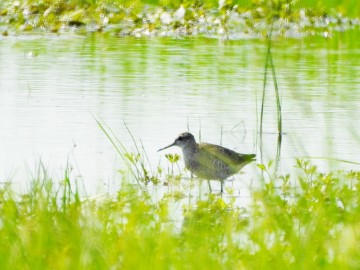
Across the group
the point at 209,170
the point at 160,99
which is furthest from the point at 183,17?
the point at 209,170

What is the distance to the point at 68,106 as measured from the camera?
38.9 ft

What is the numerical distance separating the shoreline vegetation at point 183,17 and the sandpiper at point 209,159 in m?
8.11

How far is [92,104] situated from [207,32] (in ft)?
21.2

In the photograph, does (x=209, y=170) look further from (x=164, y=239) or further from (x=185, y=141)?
(x=164, y=239)

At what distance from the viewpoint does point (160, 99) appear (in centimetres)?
1229

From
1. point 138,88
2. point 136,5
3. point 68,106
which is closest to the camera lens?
point 68,106

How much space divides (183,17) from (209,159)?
32.4ft

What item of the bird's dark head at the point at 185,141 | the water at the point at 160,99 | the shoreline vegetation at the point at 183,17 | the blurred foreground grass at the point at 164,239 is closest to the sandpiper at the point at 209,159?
the bird's dark head at the point at 185,141

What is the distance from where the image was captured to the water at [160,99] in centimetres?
986

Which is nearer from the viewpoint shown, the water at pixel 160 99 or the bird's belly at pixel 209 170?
the bird's belly at pixel 209 170

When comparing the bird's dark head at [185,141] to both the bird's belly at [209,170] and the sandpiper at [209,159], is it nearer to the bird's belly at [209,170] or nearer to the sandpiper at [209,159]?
the sandpiper at [209,159]

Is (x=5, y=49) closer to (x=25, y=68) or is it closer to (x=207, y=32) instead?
(x=25, y=68)

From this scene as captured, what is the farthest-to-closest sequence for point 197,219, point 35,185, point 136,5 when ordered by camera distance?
point 136,5 → point 197,219 → point 35,185

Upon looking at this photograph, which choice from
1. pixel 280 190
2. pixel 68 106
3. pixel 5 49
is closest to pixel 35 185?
pixel 280 190
